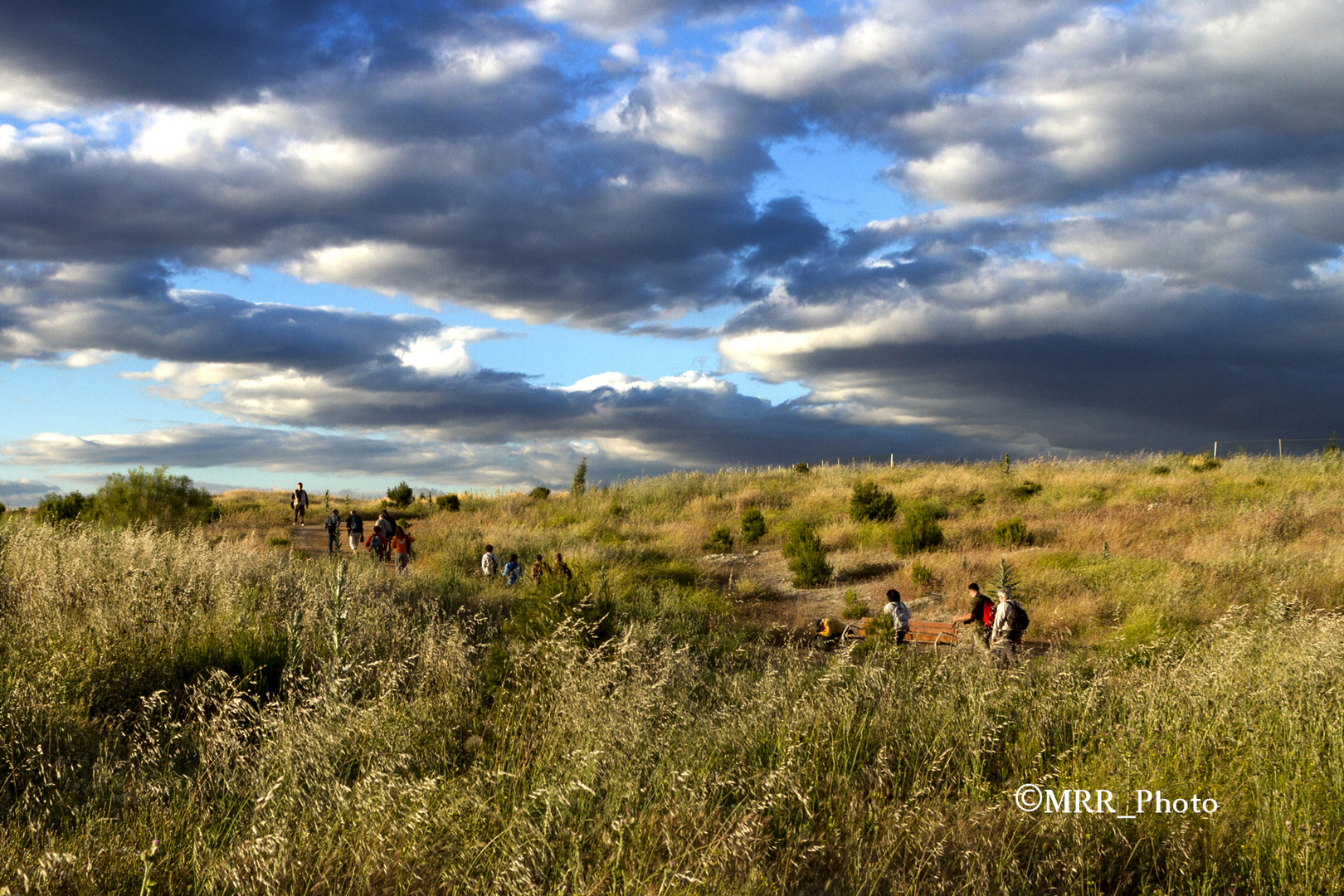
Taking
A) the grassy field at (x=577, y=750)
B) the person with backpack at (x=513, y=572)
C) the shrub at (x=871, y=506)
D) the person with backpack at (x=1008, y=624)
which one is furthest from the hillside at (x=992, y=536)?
the grassy field at (x=577, y=750)

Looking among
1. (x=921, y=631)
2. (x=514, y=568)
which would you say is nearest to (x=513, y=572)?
(x=514, y=568)

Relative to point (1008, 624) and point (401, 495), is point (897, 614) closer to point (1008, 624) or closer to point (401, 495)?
point (1008, 624)

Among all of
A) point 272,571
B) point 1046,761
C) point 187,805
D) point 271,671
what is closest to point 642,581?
point 272,571

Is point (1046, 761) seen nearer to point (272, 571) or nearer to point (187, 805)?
point (187, 805)

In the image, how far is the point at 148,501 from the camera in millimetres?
24156

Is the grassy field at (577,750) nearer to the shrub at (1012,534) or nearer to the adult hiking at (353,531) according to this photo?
the shrub at (1012,534)

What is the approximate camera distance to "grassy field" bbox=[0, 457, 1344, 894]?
3787mm

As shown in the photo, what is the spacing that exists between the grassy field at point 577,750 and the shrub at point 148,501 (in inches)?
480

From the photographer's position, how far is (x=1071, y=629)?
1559cm

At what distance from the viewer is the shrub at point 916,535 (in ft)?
76.6

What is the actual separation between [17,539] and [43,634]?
5257 millimetres

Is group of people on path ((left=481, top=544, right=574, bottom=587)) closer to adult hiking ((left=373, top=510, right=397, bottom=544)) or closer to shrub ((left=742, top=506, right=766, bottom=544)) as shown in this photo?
adult hiking ((left=373, top=510, right=397, bottom=544))

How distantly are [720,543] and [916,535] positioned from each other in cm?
614

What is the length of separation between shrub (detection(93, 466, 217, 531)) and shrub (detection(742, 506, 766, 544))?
16.7 meters
